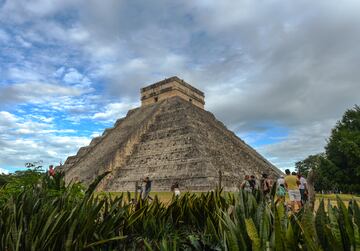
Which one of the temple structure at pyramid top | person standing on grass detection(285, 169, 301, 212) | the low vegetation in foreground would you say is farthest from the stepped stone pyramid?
the low vegetation in foreground

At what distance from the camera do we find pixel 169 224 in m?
3.54

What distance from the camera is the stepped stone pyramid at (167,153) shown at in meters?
18.9

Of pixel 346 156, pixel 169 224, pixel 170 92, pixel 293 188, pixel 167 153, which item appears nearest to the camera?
pixel 169 224

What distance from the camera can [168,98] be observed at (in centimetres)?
2952

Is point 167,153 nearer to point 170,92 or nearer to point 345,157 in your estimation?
point 170,92

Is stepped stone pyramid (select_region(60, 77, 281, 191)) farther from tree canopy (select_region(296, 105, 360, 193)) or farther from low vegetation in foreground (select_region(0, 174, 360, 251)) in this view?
low vegetation in foreground (select_region(0, 174, 360, 251))

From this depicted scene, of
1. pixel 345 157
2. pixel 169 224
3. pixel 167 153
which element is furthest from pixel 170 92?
pixel 169 224

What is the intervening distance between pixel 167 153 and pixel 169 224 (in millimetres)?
18041

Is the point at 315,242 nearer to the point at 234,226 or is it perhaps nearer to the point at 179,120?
the point at 234,226

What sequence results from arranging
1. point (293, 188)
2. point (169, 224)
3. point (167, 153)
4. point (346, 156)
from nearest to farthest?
point (169, 224)
point (293, 188)
point (346, 156)
point (167, 153)

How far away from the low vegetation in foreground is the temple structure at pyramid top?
83.9ft

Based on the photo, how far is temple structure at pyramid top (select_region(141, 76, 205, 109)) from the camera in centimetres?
2969

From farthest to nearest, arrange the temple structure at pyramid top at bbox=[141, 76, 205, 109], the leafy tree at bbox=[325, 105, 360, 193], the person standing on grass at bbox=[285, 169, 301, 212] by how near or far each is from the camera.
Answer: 1. the temple structure at pyramid top at bbox=[141, 76, 205, 109]
2. the leafy tree at bbox=[325, 105, 360, 193]
3. the person standing on grass at bbox=[285, 169, 301, 212]

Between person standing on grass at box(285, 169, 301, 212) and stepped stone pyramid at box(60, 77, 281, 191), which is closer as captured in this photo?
person standing on grass at box(285, 169, 301, 212)
